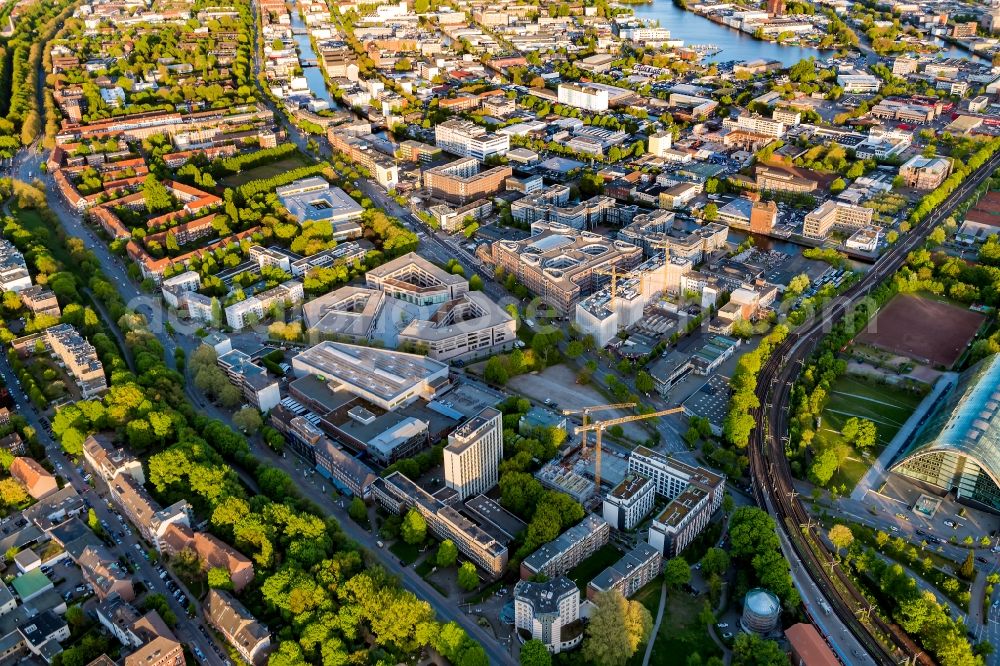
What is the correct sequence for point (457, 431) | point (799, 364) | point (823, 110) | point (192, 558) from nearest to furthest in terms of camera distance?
point (192, 558) → point (457, 431) → point (799, 364) → point (823, 110)

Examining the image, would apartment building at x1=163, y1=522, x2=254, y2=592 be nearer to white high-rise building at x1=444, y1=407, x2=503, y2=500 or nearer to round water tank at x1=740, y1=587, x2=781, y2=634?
white high-rise building at x1=444, y1=407, x2=503, y2=500

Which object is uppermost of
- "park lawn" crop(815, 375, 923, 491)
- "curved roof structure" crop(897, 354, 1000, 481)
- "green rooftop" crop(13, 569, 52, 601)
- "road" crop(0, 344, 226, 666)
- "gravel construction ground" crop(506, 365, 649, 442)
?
"curved roof structure" crop(897, 354, 1000, 481)

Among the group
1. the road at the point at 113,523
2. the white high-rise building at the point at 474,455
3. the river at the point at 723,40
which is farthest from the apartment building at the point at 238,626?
the river at the point at 723,40

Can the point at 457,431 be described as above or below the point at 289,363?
above

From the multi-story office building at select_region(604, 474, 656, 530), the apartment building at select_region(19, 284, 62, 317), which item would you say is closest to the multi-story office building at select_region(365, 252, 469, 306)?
the apartment building at select_region(19, 284, 62, 317)

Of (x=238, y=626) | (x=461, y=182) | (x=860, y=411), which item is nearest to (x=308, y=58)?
(x=461, y=182)

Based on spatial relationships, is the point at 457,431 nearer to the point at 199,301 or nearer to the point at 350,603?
the point at 350,603

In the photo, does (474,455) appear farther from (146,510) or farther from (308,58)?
(308,58)

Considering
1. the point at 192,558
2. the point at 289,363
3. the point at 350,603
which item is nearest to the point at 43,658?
the point at 192,558
